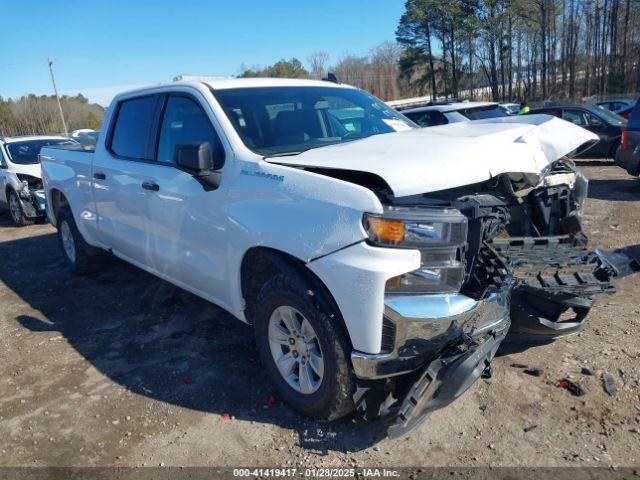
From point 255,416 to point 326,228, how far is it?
4.42 feet

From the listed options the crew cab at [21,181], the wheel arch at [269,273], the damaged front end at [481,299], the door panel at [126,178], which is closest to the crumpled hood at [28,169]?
the crew cab at [21,181]

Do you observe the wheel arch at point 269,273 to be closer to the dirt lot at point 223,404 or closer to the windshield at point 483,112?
the dirt lot at point 223,404

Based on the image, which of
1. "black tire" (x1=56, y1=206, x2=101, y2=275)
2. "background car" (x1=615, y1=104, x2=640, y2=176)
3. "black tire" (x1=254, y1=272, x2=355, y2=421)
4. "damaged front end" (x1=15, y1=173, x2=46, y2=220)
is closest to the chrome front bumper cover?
"black tire" (x1=254, y1=272, x2=355, y2=421)

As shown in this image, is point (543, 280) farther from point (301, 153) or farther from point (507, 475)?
point (301, 153)

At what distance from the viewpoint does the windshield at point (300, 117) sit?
3.54 meters

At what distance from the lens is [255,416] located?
127 inches

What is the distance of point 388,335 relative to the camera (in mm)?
2578

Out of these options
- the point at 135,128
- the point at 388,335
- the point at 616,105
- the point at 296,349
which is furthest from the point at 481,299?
the point at 616,105

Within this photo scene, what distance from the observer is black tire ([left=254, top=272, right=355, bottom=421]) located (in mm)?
2730

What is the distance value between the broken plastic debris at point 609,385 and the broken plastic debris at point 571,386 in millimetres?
155

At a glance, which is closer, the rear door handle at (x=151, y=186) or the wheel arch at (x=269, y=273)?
the wheel arch at (x=269, y=273)

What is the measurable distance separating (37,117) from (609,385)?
54.3 metres

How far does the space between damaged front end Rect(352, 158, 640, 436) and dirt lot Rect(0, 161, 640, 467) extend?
0.35 metres

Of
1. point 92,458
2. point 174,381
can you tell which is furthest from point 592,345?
point 92,458
